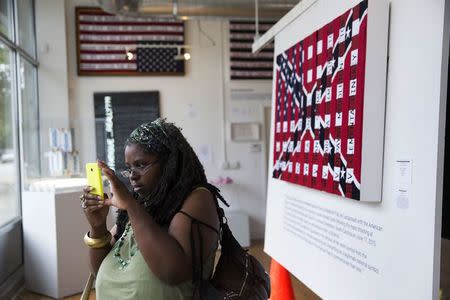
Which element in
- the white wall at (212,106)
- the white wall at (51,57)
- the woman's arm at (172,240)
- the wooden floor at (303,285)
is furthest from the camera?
the white wall at (212,106)

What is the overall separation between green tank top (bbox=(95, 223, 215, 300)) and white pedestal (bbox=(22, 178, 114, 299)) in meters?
2.92

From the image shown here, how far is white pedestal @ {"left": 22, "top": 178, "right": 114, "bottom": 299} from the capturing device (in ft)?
12.9

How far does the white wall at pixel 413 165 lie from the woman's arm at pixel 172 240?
2.54 ft

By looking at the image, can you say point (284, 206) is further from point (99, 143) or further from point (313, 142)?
point (99, 143)

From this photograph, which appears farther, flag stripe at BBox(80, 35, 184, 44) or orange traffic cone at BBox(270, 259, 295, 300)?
flag stripe at BBox(80, 35, 184, 44)

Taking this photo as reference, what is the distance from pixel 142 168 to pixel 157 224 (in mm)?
174

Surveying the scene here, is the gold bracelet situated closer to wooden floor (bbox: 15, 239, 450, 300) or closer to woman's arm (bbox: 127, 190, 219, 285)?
woman's arm (bbox: 127, 190, 219, 285)

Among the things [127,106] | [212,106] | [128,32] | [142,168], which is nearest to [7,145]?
[127,106]

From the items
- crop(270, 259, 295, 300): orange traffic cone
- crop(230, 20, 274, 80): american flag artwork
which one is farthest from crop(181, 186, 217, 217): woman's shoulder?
crop(230, 20, 274, 80): american flag artwork

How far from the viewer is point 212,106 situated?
609cm

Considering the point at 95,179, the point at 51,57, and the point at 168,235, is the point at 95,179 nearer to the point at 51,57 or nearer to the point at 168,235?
the point at 168,235

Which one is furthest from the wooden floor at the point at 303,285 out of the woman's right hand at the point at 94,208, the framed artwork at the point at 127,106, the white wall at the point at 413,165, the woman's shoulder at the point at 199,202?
the framed artwork at the point at 127,106

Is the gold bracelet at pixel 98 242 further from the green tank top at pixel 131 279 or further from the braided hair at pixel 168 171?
the braided hair at pixel 168 171

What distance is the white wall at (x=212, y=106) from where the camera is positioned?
5.97 metres
